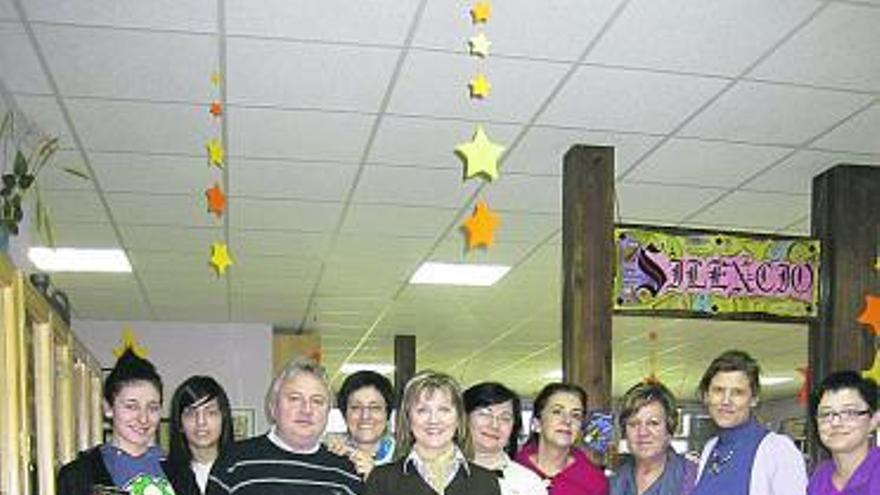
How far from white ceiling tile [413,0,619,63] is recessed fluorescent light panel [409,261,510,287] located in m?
3.98

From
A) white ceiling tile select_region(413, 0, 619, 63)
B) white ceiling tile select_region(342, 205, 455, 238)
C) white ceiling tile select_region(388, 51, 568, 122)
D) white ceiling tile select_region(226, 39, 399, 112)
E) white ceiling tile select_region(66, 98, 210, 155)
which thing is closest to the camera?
white ceiling tile select_region(413, 0, 619, 63)

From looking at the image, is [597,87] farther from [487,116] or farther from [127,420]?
[127,420]

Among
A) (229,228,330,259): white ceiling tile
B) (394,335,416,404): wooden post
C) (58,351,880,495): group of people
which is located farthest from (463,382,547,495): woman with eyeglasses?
(394,335,416,404): wooden post

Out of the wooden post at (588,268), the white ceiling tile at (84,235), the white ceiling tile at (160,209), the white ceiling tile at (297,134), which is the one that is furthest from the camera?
the white ceiling tile at (84,235)

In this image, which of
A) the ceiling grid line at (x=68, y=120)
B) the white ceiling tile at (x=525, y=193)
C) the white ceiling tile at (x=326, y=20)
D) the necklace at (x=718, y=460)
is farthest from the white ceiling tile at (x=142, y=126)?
the necklace at (x=718, y=460)

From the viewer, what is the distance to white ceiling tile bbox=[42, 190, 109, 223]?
6.14 meters

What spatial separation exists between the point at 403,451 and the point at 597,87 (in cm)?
202

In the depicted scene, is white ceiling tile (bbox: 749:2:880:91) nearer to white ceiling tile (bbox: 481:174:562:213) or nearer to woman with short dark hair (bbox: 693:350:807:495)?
woman with short dark hair (bbox: 693:350:807:495)

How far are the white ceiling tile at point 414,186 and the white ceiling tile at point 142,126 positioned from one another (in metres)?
0.97

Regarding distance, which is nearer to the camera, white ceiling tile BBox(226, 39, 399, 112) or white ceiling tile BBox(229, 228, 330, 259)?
white ceiling tile BBox(226, 39, 399, 112)

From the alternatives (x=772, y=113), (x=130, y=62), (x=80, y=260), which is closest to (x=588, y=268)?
(x=772, y=113)

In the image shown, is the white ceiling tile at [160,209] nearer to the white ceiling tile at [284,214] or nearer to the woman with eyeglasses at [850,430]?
the white ceiling tile at [284,214]

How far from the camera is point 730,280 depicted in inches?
224

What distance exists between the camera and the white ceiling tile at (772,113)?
15.1 feet
